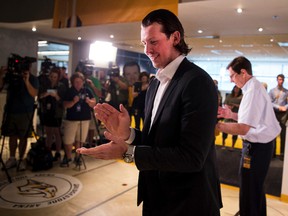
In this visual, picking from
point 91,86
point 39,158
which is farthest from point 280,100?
point 39,158

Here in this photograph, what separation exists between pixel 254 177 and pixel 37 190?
249 centimetres

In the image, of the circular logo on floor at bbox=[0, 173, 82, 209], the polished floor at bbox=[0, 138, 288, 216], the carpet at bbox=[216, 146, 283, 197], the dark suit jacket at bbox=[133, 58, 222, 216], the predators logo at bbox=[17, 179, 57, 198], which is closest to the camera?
the dark suit jacket at bbox=[133, 58, 222, 216]

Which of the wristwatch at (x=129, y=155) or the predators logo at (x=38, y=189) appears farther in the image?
the predators logo at (x=38, y=189)

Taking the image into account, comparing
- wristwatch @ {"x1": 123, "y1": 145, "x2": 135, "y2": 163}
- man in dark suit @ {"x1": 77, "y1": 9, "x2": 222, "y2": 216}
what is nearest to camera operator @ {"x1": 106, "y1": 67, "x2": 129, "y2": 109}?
man in dark suit @ {"x1": 77, "y1": 9, "x2": 222, "y2": 216}

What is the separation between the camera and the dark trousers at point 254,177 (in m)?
2.06

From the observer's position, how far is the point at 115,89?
15.8 feet

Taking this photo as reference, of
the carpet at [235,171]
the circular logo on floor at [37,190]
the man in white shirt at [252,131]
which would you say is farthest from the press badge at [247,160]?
the circular logo on floor at [37,190]

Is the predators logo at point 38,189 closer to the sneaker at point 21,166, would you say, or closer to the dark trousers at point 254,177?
the sneaker at point 21,166

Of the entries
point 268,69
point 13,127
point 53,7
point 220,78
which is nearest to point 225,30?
point 220,78

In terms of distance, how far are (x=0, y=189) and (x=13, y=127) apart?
96 cm

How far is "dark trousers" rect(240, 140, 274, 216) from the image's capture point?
2062mm

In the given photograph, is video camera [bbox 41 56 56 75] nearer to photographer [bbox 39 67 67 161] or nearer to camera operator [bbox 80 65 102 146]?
photographer [bbox 39 67 67 161]

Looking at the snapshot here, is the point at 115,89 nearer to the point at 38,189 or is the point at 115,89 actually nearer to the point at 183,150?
the point at 38,189

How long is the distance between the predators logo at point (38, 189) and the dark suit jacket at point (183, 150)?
2.43 metres
